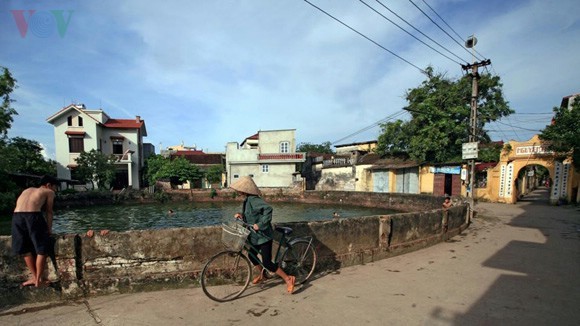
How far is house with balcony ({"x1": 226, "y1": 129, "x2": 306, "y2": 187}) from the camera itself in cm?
3322

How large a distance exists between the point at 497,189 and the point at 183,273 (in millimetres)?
22160

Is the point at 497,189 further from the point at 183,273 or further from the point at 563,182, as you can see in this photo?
the point at 183,273

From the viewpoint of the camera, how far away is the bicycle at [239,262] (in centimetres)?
378

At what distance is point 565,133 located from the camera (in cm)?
1517

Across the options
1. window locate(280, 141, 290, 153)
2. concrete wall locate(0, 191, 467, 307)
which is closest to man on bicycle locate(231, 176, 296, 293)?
concrete wall locate(0, 191, 467, 307)

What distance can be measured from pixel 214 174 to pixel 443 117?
88.6 feet

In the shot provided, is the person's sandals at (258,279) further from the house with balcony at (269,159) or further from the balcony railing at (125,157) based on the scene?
the balcony railing at (125,157)

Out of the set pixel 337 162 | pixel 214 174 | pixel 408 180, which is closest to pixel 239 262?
pixel 408 180

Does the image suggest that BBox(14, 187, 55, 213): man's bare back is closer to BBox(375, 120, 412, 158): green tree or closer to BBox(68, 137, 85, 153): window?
BBox(375, 120, 412, 158): green tree

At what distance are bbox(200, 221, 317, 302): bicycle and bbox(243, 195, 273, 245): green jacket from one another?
116 mm

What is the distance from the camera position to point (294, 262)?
179 inches

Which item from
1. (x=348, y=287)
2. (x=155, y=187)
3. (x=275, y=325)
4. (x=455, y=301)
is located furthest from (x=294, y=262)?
(x=155, y=187)

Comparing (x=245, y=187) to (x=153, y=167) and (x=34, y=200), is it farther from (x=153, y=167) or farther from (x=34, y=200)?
(x=153, y=167)

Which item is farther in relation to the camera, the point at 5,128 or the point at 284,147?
the point at 284,147
